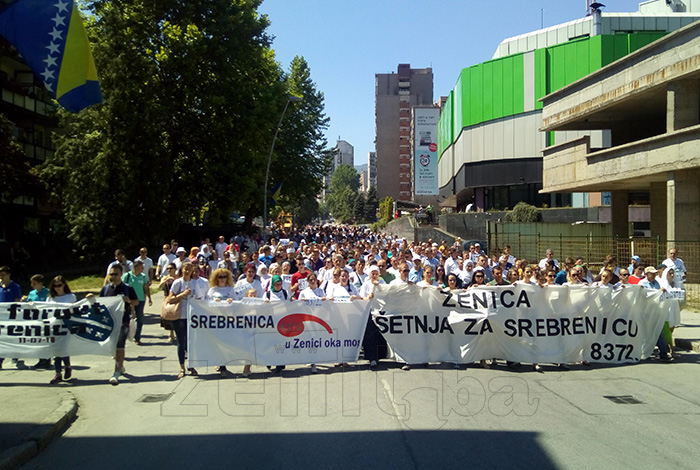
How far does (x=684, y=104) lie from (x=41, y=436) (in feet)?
81.1

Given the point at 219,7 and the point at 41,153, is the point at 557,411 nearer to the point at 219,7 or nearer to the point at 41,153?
the point at 219,7

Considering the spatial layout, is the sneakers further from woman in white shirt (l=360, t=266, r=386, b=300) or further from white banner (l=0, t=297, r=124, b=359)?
woman in white shirt (l=360, t=266, r=386, b=300)

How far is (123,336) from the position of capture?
31.4 feet

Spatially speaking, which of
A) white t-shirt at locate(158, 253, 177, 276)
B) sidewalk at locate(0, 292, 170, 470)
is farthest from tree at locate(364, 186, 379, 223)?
sidewalk at locate(0, 292, 170, 470)

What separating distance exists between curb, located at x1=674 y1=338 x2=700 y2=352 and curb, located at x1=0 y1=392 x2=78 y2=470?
36.8 feet

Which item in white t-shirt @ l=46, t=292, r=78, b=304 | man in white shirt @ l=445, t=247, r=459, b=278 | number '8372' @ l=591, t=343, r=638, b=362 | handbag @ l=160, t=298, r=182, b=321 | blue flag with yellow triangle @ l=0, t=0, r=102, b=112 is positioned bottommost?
number '8372' @ l=591, t=343, r=638, b=362

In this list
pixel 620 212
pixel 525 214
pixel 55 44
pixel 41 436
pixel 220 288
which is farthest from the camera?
pixel 525 214

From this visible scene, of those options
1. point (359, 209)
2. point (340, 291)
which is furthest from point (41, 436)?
point (359, 209)

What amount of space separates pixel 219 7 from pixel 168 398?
23.8 m

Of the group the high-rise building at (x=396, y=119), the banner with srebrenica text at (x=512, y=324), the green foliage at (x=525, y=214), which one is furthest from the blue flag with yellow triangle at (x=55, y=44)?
the high-rise building at (x=396, y=119)

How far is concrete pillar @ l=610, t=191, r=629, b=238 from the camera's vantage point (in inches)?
1310

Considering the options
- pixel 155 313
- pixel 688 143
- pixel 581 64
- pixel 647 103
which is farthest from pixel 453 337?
pixel 581 64

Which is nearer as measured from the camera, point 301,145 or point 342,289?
point 342,289

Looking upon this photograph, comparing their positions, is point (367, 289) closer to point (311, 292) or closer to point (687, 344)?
point (311, 292)
